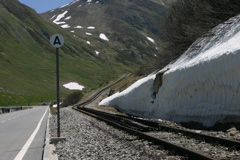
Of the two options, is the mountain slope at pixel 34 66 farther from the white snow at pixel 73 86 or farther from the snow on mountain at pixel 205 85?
the snow on mountain at pixel 205 85

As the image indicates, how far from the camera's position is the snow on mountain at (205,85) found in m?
12.1

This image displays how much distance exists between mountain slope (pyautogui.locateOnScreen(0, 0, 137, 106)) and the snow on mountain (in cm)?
6089

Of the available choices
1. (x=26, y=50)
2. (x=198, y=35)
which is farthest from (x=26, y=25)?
(x=198, y=35)

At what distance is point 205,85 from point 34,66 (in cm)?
13939

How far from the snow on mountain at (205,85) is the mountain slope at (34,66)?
60889 millimetres

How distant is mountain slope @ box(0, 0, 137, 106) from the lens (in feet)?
349

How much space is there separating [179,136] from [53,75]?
13580 centimetres

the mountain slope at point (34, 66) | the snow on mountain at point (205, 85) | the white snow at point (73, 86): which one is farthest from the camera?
the white snow at point (73, 86)

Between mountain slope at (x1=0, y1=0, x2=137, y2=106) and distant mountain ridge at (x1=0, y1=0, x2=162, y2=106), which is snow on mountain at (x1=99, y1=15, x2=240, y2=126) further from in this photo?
mountain slope at (x1=0, y1=0, x2=137, y2=106)

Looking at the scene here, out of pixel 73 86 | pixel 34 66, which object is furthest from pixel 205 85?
pixel 34 66

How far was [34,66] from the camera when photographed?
146 m

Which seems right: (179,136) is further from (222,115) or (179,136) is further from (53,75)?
(53,75)

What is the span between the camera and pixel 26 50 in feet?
525

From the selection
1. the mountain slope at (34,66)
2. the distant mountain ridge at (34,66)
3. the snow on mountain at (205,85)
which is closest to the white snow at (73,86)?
the distant mountain ridge at (34,66)
